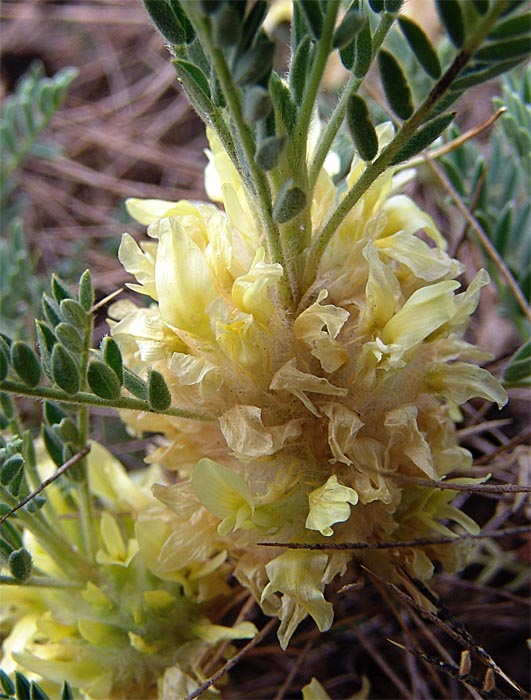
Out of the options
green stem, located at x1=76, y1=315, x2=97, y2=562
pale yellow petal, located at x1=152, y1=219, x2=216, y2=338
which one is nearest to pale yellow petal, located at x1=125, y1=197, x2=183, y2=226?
pale yellow petal, located at x1=152, y1=219, x2=216, y2=338

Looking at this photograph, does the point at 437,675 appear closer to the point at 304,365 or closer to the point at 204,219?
the point at 304,365

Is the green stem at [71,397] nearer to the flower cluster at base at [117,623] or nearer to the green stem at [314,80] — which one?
the flower cluster at base at [117,623]

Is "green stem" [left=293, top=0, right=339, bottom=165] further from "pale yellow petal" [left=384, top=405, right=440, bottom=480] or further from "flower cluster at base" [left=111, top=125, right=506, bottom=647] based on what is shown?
"pale yellow petal" [left=384, top=405, right=440, bottom=480]

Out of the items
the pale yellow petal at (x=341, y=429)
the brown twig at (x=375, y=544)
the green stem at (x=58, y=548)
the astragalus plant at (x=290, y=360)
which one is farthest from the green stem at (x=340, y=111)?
the green stem at (x=58, y=548)

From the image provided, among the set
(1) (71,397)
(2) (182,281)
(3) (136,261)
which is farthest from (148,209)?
(1) (71,397)

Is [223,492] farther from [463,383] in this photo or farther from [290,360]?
[463,383]
